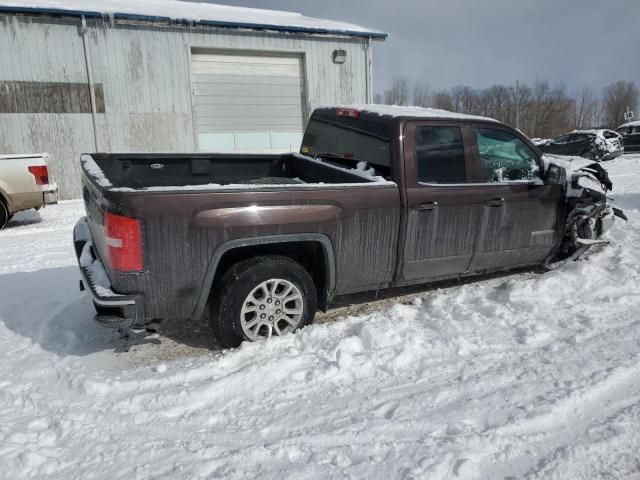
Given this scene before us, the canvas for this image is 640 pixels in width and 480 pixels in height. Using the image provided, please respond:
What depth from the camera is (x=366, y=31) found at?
1483cm

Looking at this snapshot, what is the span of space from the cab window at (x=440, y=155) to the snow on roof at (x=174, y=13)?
35.1 feet

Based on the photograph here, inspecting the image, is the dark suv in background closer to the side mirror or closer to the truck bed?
the side mirror

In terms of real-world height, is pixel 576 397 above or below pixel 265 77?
below

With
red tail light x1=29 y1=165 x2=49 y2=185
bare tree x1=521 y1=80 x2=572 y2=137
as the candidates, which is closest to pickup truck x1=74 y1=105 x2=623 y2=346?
red tail light x1=29 y1=165 x2=49 y2=185

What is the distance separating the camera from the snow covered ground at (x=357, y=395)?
2361 mm

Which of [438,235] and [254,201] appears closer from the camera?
[254,201]

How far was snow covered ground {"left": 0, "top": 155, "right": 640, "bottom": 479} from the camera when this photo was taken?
2361 millimetres

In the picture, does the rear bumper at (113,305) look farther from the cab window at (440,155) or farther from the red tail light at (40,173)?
the red tail light at (40,173)

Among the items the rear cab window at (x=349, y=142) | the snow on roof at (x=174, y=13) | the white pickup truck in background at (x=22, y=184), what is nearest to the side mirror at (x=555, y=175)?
the rear cab window at (x=349, y=142)

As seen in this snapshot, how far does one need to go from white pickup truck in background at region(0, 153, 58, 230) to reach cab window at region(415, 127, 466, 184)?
7371 mm

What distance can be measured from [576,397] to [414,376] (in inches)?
36.5

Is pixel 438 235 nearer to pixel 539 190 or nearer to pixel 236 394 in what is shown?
pixel 539 190

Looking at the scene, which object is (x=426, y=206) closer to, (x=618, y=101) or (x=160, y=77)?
(x=160, y=77)

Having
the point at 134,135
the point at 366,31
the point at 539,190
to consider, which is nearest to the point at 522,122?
the point at 366,31
